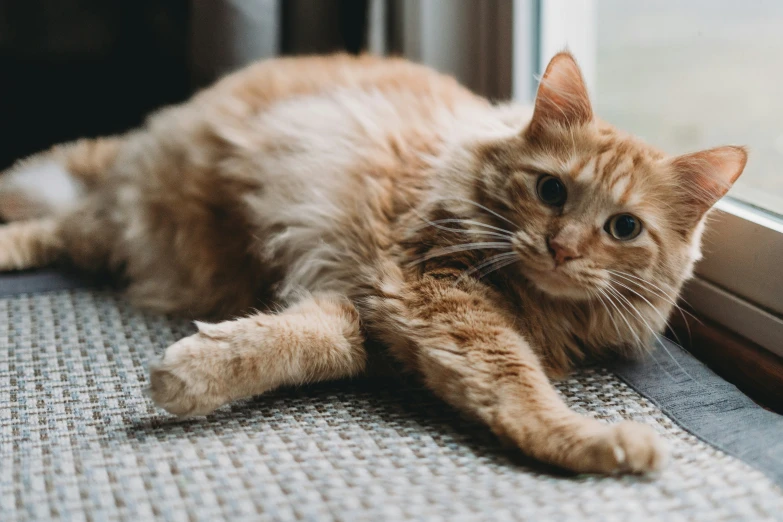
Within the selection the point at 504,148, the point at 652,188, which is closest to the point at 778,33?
the point at 652,188

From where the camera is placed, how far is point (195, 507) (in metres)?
0.93

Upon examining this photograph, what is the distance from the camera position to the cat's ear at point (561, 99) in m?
1.29

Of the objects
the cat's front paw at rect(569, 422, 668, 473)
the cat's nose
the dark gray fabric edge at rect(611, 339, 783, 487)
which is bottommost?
the dark gray fabric edge at rect(611, 339, 783, 487)

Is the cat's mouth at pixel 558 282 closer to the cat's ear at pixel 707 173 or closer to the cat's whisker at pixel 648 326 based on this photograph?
the cat's whisker at pixel 648 326

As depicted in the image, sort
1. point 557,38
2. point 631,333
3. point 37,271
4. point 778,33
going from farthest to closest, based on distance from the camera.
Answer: point 557,38
point 37,271
point 778,33
point 631,333

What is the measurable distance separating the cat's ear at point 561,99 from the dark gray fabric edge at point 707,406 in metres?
0.46

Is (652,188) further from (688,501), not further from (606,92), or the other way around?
(606,92)

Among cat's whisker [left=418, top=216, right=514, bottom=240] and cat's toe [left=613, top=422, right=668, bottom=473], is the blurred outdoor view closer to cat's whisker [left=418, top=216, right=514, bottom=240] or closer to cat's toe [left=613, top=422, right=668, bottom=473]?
cat's whisker [left=418, top=216, right=514, bottom=240]

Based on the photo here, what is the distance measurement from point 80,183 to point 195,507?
1310mm

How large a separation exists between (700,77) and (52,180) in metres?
1.63

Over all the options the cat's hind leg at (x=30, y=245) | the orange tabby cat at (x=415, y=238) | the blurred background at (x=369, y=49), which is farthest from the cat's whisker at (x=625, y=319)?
the cat's hind leg at (x=30, y=245)

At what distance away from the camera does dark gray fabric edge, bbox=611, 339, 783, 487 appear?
1.08 m

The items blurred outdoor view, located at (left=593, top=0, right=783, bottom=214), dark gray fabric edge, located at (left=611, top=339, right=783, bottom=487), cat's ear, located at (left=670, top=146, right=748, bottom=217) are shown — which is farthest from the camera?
blurred outdoor view, located at (left=593, top=0, right=783, bottom=214)

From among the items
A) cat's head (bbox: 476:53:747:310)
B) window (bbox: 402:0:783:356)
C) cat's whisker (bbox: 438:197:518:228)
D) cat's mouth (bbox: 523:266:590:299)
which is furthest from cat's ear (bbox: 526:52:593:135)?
window (bbox: 402:0:783:356)
